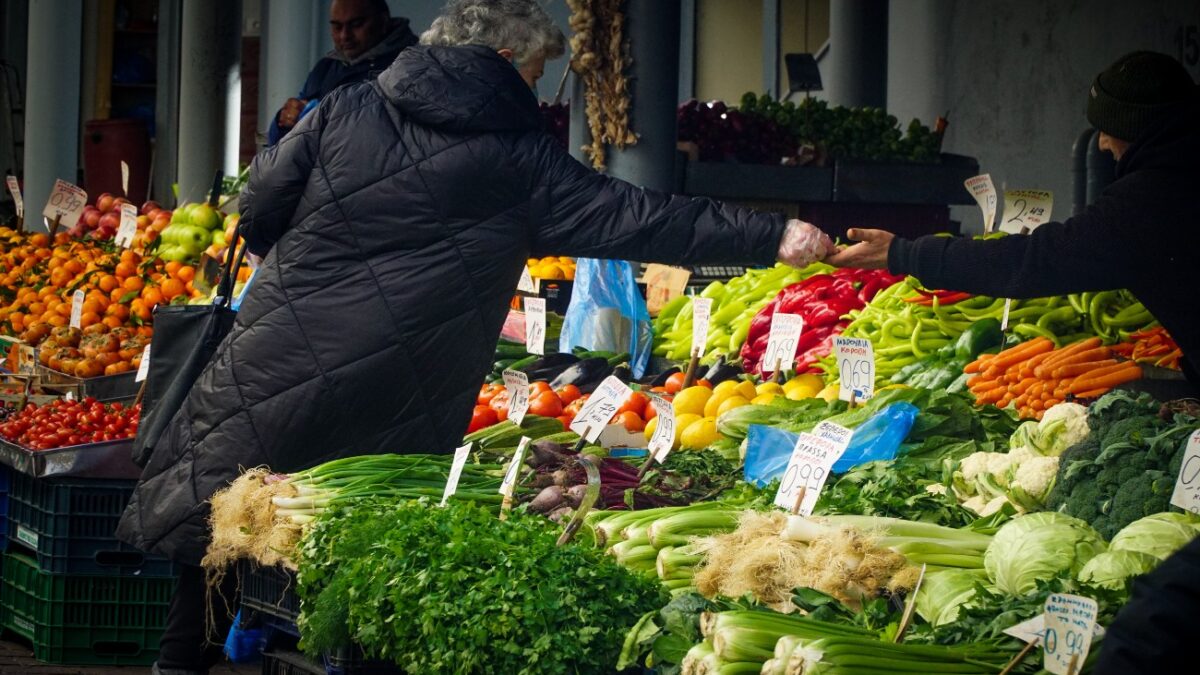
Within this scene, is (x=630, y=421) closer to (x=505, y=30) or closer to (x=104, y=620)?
(x=505, y=30)

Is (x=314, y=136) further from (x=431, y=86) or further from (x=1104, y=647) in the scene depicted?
(x=1104, y=647)

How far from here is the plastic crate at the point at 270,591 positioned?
13.5ft

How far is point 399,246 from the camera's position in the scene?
14.8 ft

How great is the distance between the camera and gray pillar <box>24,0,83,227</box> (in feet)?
40.9

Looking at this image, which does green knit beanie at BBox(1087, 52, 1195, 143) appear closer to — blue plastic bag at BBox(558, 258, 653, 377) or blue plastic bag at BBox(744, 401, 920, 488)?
blue plastic bag at BBox(744, 401, 920, 488)

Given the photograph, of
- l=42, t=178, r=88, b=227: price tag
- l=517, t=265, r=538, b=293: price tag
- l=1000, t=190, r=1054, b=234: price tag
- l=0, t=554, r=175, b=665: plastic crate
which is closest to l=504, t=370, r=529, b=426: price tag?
l=1000, t=190, r=1054, b=234: price tag

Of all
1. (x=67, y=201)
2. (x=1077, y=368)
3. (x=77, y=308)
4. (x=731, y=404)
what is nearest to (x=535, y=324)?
(x=731, y=404)

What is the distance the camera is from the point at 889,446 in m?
4.60

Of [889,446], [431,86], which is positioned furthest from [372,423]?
[889,446]

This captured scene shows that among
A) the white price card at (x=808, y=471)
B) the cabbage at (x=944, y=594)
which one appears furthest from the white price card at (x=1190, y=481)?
the white price card at (x=808, y=471)

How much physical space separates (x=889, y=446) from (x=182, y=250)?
236 inches

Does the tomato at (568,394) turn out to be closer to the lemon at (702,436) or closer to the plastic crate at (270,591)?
the lemon at (702,436)

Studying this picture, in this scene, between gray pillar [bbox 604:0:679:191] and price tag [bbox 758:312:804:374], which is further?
gray pillar [bbox 604:0:679:191]

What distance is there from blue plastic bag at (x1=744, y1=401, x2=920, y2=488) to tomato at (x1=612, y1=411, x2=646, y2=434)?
978 mm
